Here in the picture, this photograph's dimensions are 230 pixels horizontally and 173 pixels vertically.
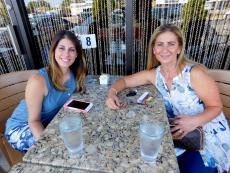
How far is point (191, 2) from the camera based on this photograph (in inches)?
59.8

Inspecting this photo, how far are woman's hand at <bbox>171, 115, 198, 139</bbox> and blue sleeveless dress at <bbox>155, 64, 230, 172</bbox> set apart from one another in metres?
0.14

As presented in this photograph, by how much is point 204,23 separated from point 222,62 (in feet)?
1.28

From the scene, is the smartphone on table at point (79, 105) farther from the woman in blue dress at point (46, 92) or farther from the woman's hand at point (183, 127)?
the woman's hand at point (183, 127)

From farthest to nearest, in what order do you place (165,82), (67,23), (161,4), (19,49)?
(19,49) < (67,23) < (161,4) < (165,82)

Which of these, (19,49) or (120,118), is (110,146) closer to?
(120,118)

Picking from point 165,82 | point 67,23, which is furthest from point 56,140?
point 67,23

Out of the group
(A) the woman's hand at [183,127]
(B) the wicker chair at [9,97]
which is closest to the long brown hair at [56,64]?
(B) the wicker chair at [9,97]

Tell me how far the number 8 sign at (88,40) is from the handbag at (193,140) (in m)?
1.04

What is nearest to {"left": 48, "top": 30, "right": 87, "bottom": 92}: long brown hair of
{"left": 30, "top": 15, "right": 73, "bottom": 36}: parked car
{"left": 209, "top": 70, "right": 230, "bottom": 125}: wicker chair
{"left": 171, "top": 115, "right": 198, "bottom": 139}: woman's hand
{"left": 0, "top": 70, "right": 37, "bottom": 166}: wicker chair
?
{"left": 30, "top": 15, "right": 73, "bottom": 36}: parked car

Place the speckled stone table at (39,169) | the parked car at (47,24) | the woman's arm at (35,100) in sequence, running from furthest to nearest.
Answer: the parked car at (47,24) < the woman's arm at (35,100) < the speckled stone table at (39,169)

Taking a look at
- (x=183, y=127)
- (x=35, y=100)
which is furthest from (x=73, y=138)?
(x=183, y=127)

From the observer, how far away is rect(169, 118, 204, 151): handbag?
1.20m

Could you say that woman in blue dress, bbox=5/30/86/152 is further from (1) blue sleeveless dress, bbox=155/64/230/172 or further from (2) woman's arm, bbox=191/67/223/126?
(2) woman's arm, bbox=191/67/223/126

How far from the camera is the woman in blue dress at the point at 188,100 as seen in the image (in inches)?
48.5
